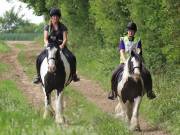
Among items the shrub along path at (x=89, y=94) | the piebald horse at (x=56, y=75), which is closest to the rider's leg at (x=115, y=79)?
the shrub along path at (x=89, y=94)

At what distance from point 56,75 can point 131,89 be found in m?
1.89

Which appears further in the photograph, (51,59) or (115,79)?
(115,79)

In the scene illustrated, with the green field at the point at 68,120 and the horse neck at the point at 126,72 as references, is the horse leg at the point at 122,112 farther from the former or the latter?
the horse neck at the point at 126,72

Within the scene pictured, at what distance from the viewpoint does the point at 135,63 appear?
511 inches

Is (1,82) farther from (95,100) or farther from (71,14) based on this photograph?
(71,14)

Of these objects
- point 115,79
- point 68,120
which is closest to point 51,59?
point 68,120

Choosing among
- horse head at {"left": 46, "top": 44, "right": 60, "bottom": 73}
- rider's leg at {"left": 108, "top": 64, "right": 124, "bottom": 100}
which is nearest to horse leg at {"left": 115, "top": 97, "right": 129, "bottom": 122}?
rider's leg at {"left": 108, "top": 64, "right": 124, "bottom": 100}

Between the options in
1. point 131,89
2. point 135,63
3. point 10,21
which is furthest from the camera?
point 10,21

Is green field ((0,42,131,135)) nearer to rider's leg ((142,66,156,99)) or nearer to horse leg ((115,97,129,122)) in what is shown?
horse leg ((115,97,129,122))

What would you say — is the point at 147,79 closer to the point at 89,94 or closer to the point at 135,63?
the point at 135,63

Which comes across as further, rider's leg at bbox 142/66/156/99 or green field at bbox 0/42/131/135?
rider's leg at bbox 142/66/156/99

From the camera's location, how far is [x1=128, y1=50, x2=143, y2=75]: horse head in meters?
13.0

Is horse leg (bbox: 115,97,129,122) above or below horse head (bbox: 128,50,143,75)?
below

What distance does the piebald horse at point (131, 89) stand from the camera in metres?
13.1
